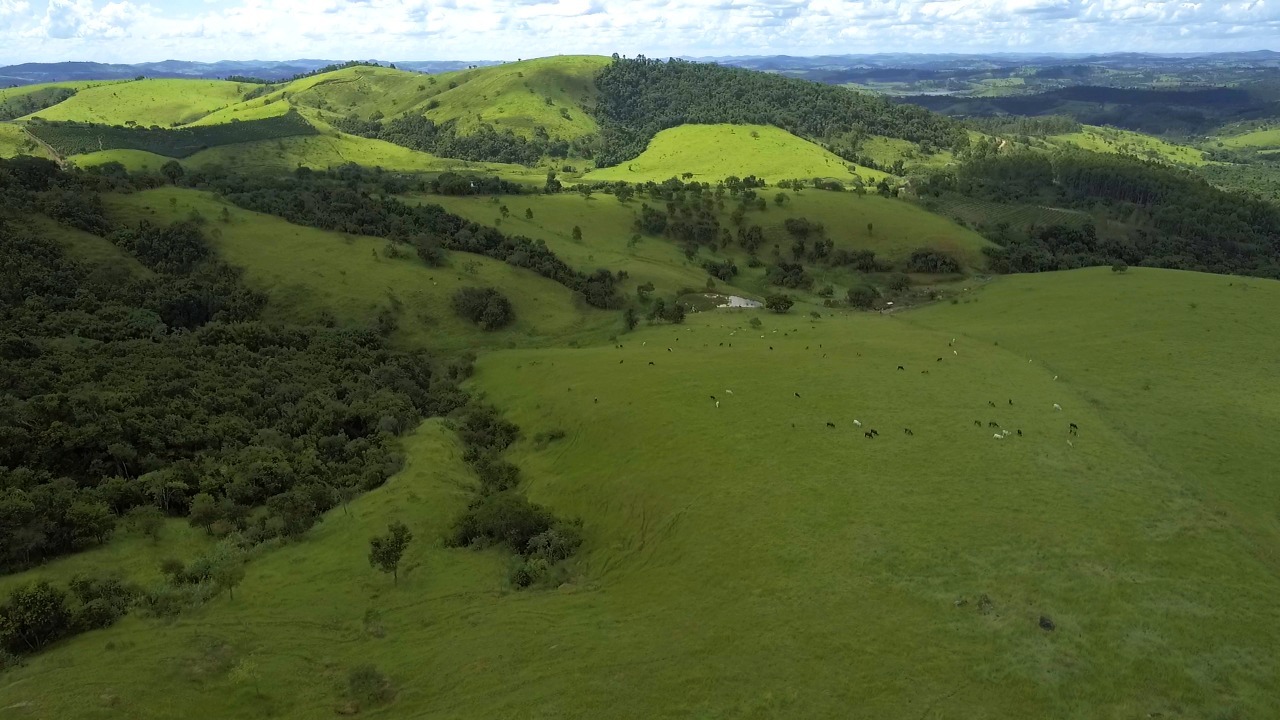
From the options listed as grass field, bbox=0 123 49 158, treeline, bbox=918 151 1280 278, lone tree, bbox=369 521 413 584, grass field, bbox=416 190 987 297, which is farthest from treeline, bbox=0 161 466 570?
grass field, bbox=0 123 49 158

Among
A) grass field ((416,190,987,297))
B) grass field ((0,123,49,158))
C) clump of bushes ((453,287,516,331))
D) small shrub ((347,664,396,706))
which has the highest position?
grass field ((0,123,49,158))

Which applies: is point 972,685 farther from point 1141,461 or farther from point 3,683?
point 3,683

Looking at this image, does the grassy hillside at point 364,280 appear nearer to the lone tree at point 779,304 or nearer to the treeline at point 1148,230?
the lone tree at point 779,304

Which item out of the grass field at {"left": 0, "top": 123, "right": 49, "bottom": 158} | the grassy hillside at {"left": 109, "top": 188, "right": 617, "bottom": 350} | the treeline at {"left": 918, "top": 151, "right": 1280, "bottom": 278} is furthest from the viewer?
the grass field at {"left": 0, "top": 123, "right": 49, "bottom": 158}

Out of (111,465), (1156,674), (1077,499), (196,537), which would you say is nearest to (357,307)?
(111,465)

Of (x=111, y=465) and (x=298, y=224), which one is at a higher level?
(x=298, y=224)

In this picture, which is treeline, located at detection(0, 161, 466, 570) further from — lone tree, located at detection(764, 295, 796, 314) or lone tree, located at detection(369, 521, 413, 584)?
lone tree, located at detection(764, 295, 796, 314)
